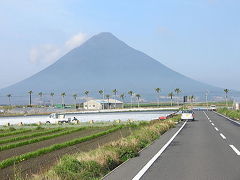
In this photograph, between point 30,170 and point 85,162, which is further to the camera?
point 30,170

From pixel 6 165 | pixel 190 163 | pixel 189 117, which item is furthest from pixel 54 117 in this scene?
pixel 190 163

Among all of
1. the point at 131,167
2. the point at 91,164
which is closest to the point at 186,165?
the point at 131,167

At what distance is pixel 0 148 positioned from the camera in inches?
754

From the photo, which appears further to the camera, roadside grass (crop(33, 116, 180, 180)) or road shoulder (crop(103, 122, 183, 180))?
road shoulder (crop(103, 122, 183, 180))

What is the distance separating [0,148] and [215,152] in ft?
39.0

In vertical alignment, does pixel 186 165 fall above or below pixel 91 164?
below

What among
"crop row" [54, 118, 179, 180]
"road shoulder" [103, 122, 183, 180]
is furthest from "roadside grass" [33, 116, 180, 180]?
"road shoulder" [103, 122, 183, 180]

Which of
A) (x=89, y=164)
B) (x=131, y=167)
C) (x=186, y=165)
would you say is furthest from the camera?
(x=186, y=165)

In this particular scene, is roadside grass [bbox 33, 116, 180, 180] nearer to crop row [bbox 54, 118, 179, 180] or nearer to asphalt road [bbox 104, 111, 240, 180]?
crop row [bbox 54, 118, 179, 180]

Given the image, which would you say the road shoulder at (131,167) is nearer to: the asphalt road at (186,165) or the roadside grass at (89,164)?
the asphalt road at (186,165)

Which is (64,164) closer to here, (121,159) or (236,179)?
(121,159)

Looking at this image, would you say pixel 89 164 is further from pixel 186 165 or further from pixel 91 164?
pixel 186 165

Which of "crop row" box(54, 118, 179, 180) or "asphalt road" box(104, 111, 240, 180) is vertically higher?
"crop row" box(54, 118, 179, 180)

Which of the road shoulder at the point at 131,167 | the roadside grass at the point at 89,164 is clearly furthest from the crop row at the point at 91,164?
the road shoulder at the point at 131,167
